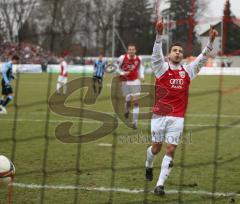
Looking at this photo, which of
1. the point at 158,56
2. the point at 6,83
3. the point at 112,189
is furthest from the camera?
the point at 6,83

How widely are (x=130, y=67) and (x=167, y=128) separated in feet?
20.8

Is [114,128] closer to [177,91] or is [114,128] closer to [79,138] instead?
[79,138]

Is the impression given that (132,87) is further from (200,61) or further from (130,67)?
(200,61)

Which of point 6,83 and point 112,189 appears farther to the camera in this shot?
point 6,83

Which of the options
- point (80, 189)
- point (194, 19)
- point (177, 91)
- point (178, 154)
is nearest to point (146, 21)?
point (194, 19)

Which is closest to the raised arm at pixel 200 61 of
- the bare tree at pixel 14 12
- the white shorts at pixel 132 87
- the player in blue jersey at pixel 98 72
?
the bare tree at pixel 14 12

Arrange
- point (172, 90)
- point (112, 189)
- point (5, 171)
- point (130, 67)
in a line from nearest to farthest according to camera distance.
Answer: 1. point (5, 171)
2. point (112, 189)
3. point (172, 90)
4. point (130, 67)

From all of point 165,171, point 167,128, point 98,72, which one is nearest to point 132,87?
point 167,128

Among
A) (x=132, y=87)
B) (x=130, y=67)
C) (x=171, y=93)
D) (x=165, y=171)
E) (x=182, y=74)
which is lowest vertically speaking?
(x=165, y=171)

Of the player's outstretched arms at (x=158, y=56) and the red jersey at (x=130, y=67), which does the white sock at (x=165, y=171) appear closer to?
the player's outstretched arms at (x=158, y=56)

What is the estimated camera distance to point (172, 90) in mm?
6172

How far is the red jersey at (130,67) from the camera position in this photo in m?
12.3

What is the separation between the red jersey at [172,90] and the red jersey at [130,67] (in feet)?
19.9

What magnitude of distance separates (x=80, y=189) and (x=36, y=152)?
253 cm
